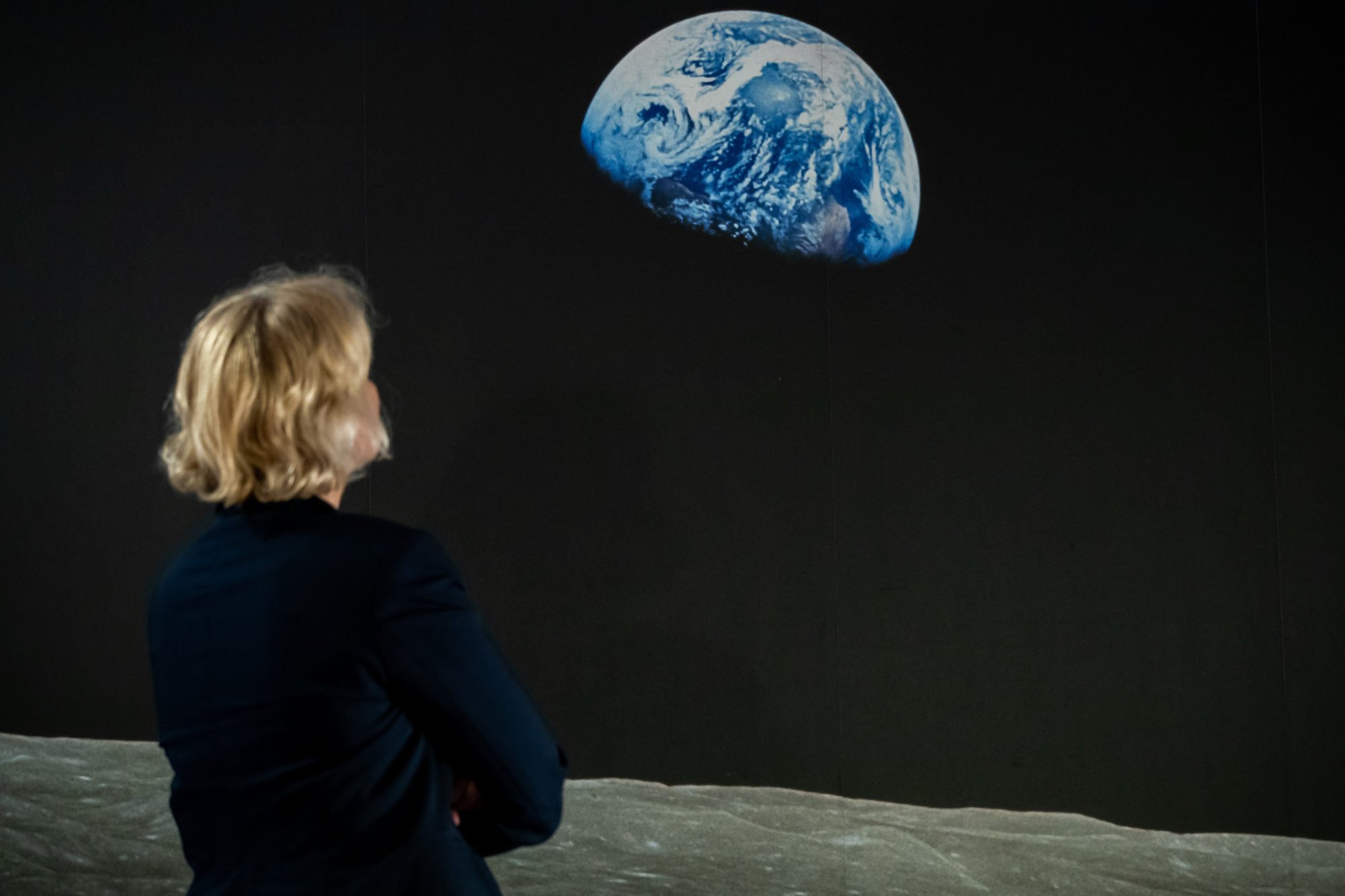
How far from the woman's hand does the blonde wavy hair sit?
0.88 feet

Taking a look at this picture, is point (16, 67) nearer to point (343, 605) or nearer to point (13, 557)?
point (13, 557)

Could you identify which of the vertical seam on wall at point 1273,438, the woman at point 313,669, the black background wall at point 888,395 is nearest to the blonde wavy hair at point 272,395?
the woman at point 313,669

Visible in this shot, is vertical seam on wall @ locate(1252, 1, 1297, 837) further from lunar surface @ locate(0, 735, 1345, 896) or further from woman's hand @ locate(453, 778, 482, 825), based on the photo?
woman's hand @ locate(453, 778, 482, 825)

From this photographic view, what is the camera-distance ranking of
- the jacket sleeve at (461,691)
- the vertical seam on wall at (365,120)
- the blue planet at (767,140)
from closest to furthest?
the jacket sleeve at (461,691) < the blue planet at (767,140) < the vertical seam on wall at (365,120)

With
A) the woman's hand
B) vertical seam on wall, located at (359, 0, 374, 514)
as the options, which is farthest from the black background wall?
the woman's hand

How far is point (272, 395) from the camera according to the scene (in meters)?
0.90

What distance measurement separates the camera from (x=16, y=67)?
3.48 m

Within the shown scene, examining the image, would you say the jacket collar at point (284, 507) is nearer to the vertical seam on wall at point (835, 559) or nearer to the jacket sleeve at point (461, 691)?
the jacket sleeve at point (461, 691)

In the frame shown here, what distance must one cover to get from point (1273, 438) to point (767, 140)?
4.75ft

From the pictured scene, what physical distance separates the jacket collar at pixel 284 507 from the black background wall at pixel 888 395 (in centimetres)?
205

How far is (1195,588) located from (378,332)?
7.36 feet

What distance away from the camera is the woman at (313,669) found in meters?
0.85

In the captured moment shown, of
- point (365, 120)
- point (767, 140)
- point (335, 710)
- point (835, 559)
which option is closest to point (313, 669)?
point (335, 710)

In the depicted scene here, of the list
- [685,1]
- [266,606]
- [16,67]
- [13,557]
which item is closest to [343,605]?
[266,606]
